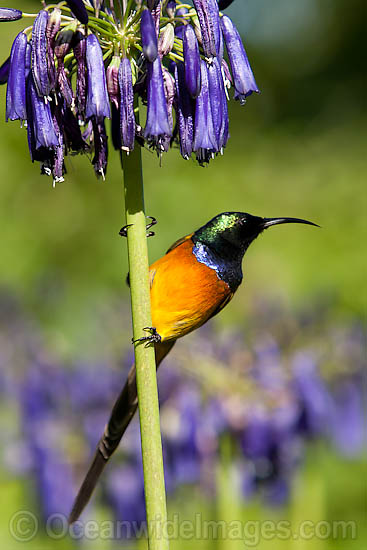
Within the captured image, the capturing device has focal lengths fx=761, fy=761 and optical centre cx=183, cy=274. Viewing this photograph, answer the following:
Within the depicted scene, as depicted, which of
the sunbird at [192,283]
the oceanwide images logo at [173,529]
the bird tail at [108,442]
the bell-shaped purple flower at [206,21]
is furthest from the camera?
the oceanwide images logo at [173,529]

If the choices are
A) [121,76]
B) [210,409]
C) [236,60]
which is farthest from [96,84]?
[210,409]

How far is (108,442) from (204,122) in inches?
26.0

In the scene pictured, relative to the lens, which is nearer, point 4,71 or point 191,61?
point 191,61

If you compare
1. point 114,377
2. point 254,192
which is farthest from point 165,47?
point 254,192

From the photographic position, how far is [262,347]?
2.54m

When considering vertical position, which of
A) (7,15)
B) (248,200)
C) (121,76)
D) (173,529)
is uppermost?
(248,200)

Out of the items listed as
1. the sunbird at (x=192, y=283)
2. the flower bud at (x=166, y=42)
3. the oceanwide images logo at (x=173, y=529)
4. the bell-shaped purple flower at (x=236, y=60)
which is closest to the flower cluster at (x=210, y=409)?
the oceanwide images logo at (x=173, y=529)

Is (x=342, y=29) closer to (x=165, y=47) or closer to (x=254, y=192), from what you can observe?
(x=254, y=192)

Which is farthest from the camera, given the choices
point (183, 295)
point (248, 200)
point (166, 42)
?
point (248, 200)

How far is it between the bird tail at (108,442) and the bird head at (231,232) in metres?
0.37

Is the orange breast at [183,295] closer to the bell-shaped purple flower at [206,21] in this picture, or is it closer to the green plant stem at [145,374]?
the green plant stem at [145,374]

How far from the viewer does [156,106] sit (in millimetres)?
1118

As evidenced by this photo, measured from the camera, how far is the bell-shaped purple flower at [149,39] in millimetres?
1074

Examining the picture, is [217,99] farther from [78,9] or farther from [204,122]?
[78,9]
